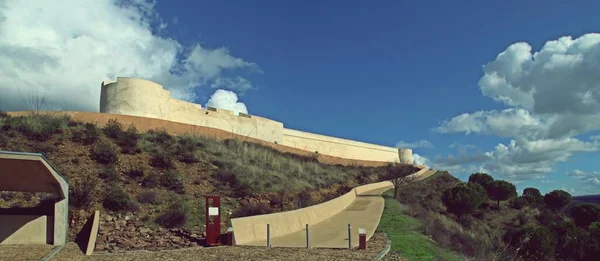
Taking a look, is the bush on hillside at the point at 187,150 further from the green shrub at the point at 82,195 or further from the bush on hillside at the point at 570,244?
the bush on hillside at the point at 570,244

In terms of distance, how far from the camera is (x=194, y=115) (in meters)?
38.2

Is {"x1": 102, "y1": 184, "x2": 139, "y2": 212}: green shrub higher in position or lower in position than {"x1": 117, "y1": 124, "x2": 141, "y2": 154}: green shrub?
lower

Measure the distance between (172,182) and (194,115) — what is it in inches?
765

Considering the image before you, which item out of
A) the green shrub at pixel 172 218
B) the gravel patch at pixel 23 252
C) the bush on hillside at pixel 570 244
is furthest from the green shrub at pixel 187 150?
the bush on hillside at pixel 570 244

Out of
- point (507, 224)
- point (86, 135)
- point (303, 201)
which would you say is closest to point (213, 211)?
point (303, 201)

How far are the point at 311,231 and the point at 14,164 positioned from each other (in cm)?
979

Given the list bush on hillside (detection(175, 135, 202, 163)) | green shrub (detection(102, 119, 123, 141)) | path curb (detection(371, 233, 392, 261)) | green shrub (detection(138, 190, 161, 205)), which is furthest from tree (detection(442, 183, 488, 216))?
green shrub (detection(138, 190, 161, 205))

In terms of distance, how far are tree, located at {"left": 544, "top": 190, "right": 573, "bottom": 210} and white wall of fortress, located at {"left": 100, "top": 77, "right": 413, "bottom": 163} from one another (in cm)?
2491

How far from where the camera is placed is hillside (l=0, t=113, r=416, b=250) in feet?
47.3

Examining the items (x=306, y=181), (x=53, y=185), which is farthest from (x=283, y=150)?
(x=53, y=185)

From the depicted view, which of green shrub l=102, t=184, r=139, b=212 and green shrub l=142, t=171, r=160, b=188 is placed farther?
green shrub l=142, t=171, r=160, b=188

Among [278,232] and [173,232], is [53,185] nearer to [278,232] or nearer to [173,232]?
[173,232]

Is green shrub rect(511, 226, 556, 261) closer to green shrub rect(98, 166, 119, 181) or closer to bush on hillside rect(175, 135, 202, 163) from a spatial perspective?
bush on hillside rect(175, 135, 202, 163)

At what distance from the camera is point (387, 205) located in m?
26.0
